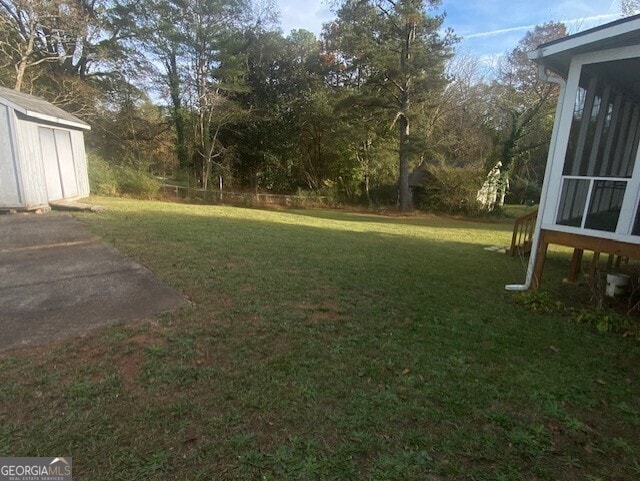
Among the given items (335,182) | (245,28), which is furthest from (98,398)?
(245,28)

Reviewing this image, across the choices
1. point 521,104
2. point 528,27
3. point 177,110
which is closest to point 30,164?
point 177,110

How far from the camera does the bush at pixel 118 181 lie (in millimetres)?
14477

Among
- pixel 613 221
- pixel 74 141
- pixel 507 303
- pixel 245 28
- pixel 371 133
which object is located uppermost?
pixel 245 28

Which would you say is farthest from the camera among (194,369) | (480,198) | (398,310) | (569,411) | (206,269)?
(480,198)

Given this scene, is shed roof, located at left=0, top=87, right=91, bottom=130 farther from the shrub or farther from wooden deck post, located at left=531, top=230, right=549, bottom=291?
wooden deck post, located at left=531, top=230, right=549, bottom=291

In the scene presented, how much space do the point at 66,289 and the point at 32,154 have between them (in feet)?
21.3

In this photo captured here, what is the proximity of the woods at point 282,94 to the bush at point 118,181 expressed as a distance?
69.4 inches

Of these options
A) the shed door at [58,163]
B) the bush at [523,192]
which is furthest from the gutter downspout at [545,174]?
the bush at [523,192]

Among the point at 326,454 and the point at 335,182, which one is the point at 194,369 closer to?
the point at 326,454

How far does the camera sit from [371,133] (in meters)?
21.2

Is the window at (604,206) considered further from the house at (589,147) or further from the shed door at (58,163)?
the shed door at (58,163)

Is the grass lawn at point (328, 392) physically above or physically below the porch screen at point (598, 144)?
below

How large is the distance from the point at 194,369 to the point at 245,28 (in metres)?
23.8

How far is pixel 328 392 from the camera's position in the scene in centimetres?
261
